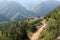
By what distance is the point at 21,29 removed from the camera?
99.1m

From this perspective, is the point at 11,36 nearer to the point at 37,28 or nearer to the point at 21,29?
the point at 21,29

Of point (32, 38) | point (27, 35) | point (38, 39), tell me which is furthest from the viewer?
point (27, 35)

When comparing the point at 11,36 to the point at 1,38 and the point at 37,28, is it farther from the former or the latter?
the point at 37,28

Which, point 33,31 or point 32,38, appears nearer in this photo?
point 32,38

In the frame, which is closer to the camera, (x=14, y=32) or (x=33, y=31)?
(x=14, y=32)

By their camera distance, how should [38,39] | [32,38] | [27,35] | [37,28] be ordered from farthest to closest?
[37,28]
[27,35]
[32,38]
[38,39]

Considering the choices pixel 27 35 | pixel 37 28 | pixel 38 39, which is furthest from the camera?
pixel 37 28

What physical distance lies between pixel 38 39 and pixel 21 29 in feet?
60.4

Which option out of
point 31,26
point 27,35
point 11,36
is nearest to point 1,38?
point 11,36

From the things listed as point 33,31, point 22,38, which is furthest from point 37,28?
point 22,38

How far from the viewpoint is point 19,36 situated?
9162cm

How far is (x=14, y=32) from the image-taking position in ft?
307

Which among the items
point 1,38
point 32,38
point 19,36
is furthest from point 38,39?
point 1,38

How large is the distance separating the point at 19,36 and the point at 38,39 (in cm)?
1241
